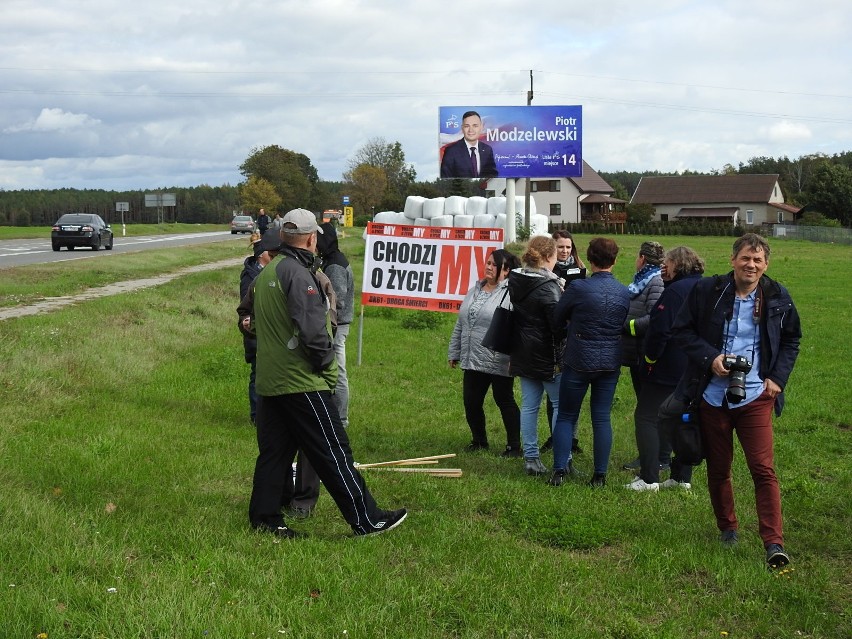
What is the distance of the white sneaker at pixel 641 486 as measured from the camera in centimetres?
712

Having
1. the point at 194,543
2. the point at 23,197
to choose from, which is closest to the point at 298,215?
the point at 194,543

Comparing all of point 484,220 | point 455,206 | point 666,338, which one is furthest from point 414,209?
point 666,338

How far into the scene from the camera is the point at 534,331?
7.68m

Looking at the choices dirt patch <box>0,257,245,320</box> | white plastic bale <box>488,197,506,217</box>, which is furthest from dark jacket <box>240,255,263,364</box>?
white plastic bale <box>488,197,506,217</box>

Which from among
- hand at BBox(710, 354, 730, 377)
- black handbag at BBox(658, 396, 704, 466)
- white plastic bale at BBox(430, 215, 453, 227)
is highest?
white plastic bale at BBox(430, 215, 453, 227)

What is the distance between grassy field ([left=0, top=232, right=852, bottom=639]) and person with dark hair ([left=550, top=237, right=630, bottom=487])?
13.9 inches

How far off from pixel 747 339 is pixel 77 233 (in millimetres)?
35291

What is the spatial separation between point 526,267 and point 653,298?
1.09 metres

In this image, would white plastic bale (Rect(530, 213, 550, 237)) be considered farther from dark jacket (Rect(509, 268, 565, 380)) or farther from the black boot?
the black boot

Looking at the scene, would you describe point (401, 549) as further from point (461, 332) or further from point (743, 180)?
point (743, 180)

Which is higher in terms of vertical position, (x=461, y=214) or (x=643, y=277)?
(x=461, y=214)

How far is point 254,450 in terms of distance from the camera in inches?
317

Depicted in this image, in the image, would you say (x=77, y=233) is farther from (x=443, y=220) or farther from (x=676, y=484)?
(x=676, y=484)

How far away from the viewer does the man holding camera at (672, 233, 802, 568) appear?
17.9 ft
